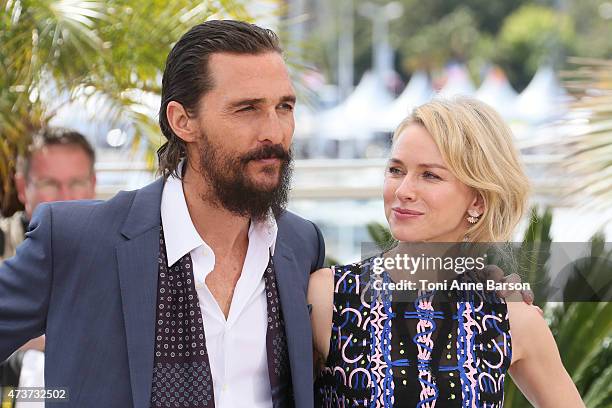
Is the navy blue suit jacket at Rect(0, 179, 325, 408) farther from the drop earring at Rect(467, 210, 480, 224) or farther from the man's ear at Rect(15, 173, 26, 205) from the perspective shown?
the man's ear at Rect(15, 173, 26, 205)

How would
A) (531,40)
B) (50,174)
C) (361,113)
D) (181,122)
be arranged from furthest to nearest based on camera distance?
(531,40), (361,113), (50,174), (181,122)

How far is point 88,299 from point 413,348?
3.15 feet

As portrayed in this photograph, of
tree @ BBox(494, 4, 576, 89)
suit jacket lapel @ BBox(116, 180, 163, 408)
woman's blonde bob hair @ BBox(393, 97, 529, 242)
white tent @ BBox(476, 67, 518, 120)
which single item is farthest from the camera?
tree @ BBox(494, 4, 576, 89)

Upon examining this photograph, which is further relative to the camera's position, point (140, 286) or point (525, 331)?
point (525, 331)

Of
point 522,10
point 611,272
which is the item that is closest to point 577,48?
point 522,10

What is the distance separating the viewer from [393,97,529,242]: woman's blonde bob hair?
2816mm

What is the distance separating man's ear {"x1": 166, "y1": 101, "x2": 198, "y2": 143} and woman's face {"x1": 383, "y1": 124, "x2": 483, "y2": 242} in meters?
0.63

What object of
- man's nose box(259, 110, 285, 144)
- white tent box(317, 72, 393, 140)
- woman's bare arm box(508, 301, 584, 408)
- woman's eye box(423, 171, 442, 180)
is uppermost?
white tent box(317, 72, 393, 140)

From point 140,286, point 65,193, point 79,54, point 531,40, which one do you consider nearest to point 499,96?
point 531,40

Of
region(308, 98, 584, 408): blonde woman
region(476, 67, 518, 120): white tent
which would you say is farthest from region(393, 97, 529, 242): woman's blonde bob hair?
region(476, 67, 518, 120): white tent

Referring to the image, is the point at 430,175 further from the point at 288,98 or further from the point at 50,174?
the point at 50,174

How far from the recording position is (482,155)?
283cm

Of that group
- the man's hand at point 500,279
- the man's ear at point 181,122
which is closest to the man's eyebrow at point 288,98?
the man's ear at point 181,122

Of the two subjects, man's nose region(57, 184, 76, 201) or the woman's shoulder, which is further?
man's nose region(57, 184, 76, 201)
